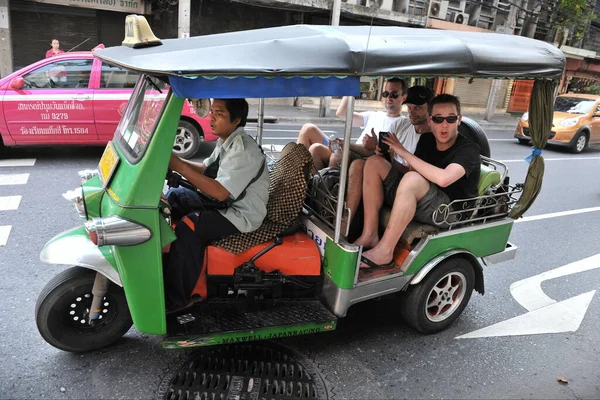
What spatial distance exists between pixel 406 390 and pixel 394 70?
81.7 inches

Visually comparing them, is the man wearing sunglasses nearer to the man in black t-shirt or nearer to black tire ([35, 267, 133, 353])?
the man in black t-shirt

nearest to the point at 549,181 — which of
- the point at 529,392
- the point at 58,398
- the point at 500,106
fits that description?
the point at 529,392

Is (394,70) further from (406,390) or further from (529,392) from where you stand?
(529,392)

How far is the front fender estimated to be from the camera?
2.73 meters

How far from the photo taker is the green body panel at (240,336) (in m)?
2.77

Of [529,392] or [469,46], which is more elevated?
[469,46]

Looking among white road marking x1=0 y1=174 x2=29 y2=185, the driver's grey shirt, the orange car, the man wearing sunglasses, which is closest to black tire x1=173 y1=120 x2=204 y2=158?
white road marking x1=0 y1=174 x2=29 y2=185

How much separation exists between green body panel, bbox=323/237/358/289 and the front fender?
4.49ft

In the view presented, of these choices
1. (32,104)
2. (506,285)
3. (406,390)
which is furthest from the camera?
(32,104)

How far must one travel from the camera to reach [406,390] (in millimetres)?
3047

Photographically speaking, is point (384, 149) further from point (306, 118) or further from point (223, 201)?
point (306, 118)

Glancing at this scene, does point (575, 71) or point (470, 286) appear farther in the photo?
point (575, 71)

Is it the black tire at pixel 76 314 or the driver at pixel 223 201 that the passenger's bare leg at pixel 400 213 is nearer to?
the driver at pixel 223 201

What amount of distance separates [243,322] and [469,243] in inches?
76.3
